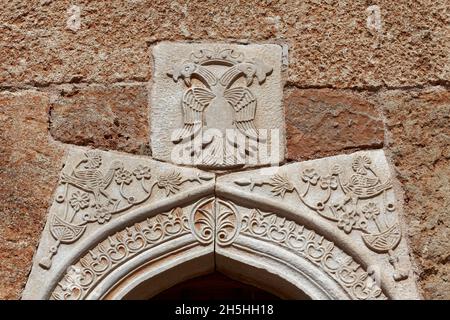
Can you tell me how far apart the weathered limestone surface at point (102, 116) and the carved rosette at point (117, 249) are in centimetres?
30

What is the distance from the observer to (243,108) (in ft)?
13.1

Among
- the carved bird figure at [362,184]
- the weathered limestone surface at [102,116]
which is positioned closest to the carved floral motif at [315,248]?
the carved bird figure at [362,184]

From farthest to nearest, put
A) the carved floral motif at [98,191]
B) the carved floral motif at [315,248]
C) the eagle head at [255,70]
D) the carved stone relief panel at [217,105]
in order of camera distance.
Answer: the eagle head at [255,70]
the carved stone relief panel at [217,105]
the carved floral motif at [98,191]
the carved floral motif at [315,248]

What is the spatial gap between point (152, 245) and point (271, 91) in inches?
29.2

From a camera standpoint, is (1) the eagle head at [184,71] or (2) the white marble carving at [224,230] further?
(1) the eagle head at [184,71]

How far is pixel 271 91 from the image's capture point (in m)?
4.04

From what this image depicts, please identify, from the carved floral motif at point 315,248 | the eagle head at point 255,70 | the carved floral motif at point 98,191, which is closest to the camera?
the carved floral motif at point 315,248

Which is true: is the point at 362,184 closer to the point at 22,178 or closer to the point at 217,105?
the point at 217,105

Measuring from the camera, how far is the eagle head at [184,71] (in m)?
4.04

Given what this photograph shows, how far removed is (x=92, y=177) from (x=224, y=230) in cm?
52

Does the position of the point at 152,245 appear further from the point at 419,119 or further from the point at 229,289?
the point at 419,119

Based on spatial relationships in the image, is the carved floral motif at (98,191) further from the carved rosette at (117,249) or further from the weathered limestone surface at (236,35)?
the weathered limestone surface at (236,35)

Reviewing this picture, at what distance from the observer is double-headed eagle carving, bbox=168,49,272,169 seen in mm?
3969
